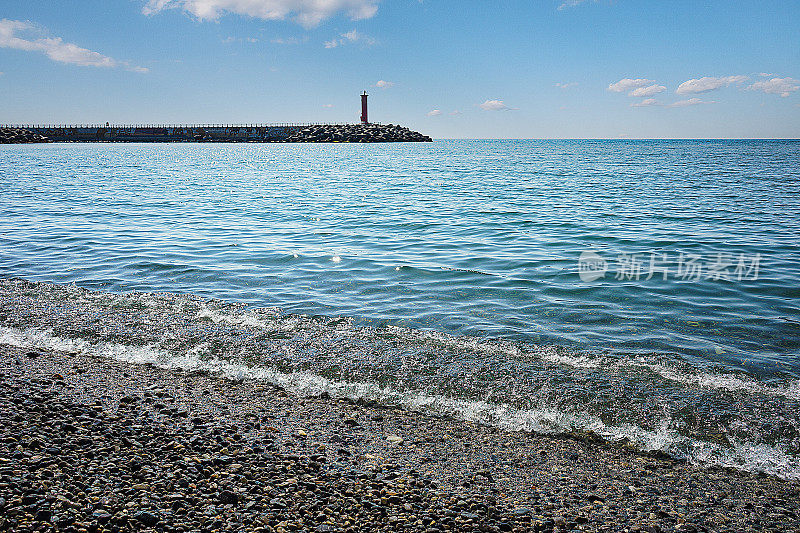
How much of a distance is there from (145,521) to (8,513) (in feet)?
3.09

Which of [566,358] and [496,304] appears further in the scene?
[496,304]

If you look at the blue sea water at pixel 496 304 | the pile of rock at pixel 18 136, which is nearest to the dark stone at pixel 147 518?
the blue sea water at pixel 496 304

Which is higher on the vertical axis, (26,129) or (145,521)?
(26,129)

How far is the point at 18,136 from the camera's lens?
153625 millimetres

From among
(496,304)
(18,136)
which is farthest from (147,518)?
(18,136)

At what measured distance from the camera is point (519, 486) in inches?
169

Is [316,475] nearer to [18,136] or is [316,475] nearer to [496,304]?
[496,304]

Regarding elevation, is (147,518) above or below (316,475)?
above

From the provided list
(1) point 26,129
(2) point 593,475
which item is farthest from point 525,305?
(1) point 26,129

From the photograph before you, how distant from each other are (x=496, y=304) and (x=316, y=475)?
620cm

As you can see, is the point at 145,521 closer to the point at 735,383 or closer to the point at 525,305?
the point at 735,383

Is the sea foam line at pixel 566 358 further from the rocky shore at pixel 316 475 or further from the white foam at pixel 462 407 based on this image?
the rocky shore at pixel 316 475

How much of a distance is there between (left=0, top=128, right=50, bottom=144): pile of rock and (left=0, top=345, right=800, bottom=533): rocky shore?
184001 millimetres

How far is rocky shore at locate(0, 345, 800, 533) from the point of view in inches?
145
